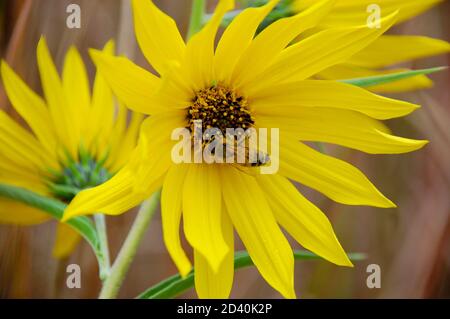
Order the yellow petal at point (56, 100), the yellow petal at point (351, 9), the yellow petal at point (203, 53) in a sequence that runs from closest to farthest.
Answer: the yellow petal at point (203, 53) < the yellow petal at point (351, 9) < the yellow petal at point (56, 100)

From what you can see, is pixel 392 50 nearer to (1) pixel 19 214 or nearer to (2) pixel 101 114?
(2) pixel 101 114

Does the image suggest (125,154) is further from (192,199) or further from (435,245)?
(435,245)

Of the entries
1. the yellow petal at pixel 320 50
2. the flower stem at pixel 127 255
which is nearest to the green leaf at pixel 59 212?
the flower stem at pixel 127 255

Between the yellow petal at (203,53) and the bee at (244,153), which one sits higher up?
the yellow petal at (203,53)

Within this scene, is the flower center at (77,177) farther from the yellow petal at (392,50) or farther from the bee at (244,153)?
the yellow petal at (392,50)

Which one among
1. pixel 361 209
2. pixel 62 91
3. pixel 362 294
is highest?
pixel 62 91

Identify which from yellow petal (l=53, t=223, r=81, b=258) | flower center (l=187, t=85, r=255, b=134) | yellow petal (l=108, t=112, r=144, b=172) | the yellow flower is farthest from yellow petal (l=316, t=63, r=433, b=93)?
yellow petal (l=53, t=223, r=81, b=258)

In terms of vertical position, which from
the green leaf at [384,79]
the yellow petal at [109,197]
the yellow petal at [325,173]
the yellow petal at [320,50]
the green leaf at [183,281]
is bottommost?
the green leaf at [183,281]

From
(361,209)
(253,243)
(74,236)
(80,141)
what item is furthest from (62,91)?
(361,209)
